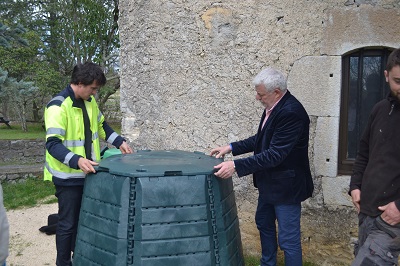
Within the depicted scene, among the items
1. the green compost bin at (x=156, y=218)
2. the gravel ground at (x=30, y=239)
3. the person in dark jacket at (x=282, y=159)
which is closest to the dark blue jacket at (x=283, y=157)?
the person in dark jacket at (x=282, y=159)

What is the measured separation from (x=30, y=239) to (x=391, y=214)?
398 centimetres

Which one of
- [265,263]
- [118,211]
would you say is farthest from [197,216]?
[265,263]

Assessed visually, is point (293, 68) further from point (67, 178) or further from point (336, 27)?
point (67, 178)

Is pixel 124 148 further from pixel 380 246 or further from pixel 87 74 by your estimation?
pixel 380 246

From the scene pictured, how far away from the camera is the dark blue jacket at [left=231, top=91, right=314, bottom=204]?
2521mm

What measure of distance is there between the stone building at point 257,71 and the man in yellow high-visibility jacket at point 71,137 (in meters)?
1.02

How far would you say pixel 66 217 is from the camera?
2.90m

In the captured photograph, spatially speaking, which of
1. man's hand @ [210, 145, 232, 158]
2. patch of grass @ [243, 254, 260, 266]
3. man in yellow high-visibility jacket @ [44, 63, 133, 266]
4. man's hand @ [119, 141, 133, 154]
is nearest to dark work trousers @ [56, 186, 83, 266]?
man in yellow high-visibility jacket @ [44, 63, 133, 266]

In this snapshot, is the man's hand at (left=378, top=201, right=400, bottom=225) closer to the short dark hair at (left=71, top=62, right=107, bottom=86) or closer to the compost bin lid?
the compost bin lid

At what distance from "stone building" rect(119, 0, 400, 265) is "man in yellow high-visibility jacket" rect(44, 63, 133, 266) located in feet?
3.34

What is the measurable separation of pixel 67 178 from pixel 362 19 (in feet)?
8.77

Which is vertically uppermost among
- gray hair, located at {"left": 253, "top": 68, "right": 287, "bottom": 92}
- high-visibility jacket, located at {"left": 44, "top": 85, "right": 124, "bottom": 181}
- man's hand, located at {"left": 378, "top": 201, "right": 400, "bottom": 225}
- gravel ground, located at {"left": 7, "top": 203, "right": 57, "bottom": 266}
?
gray hair, located at {"left": 253, "top": 68, "right": 287, "bottom": 92}

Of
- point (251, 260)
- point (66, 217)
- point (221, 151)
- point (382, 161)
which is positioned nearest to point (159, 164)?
point (221, 151)

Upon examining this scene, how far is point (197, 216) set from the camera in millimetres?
2078
